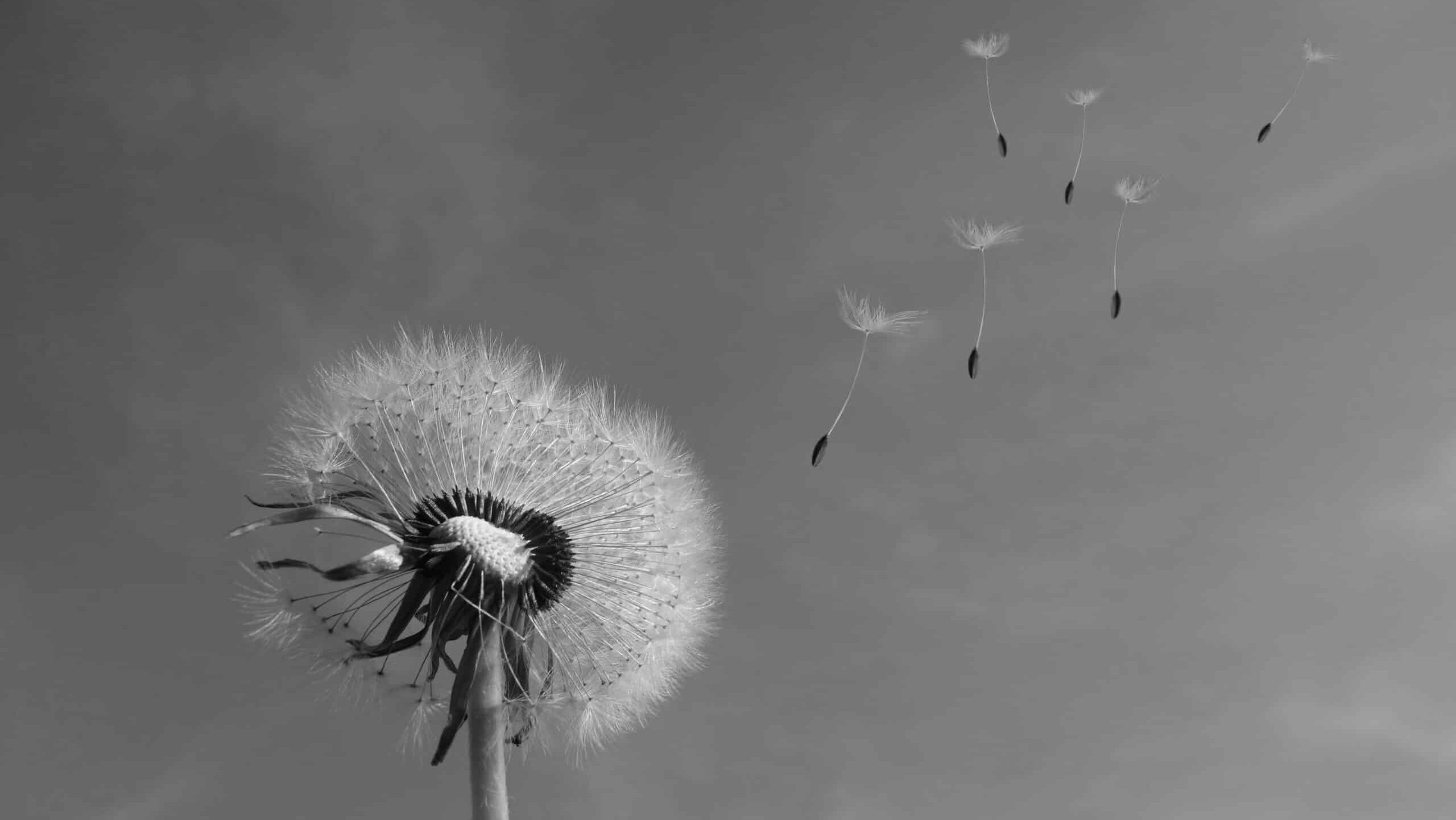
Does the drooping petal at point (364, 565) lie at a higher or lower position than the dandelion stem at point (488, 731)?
higher

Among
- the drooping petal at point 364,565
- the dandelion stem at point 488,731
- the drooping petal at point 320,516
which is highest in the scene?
the drooping petal at point 320,516

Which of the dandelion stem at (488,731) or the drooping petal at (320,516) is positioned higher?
the drooping petal at (320,516)

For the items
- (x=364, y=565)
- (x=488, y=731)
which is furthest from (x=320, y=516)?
(x=488, y=731)

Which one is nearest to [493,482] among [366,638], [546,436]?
[546,436]

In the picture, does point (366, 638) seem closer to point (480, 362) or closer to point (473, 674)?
point (473, 674)

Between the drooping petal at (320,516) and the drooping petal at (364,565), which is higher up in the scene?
the drooping petal at (320,516)

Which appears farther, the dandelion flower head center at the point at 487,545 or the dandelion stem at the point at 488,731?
the dandelion flower head center at the point at 487,545
